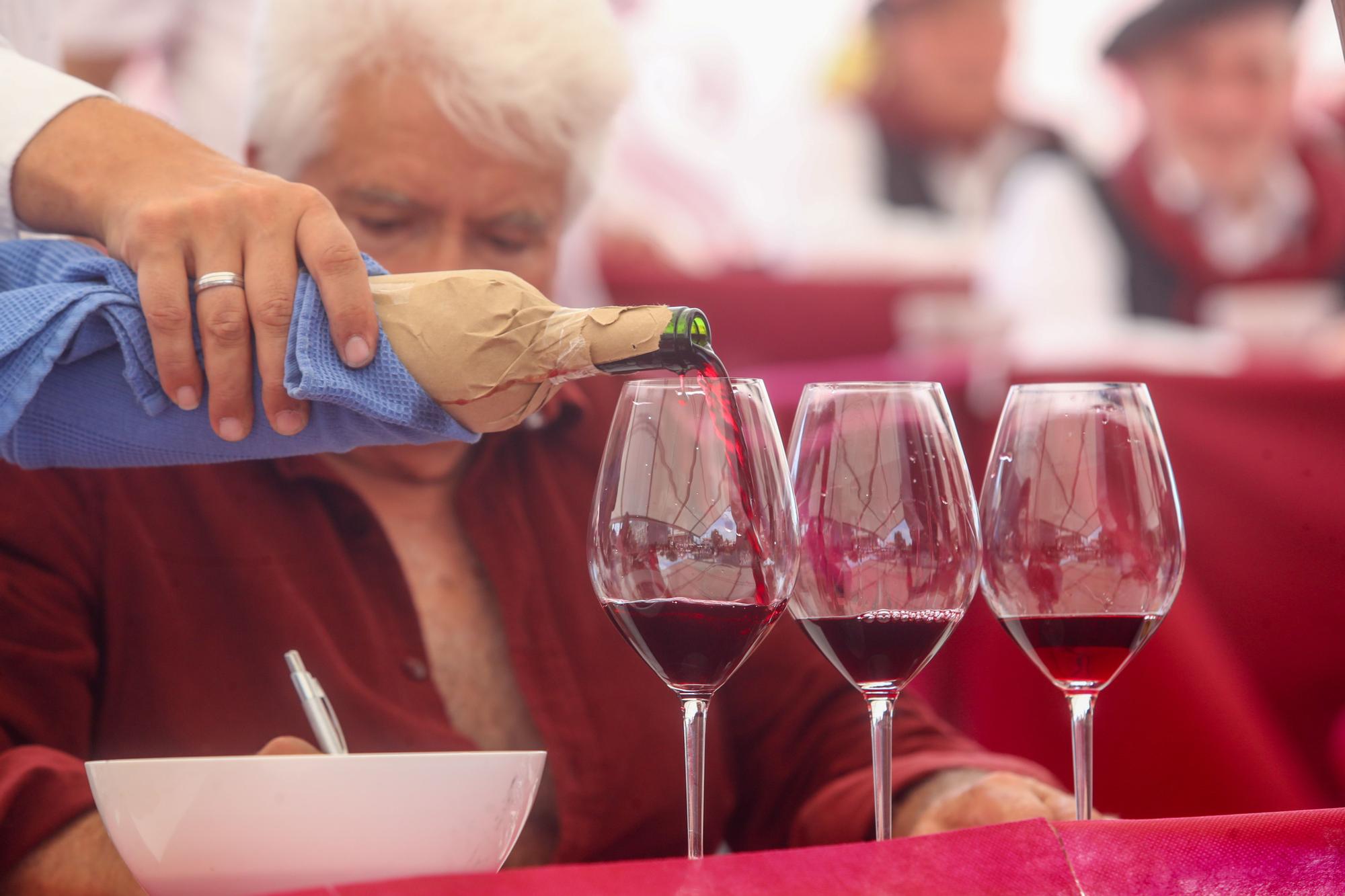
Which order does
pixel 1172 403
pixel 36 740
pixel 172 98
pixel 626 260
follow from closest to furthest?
1. pixel 36 740
2. pixel 1172 403
3. pixel 172 98
4. pixel 626 260

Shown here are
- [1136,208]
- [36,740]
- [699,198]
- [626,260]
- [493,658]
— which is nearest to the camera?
[36,740]

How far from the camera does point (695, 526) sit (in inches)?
21.7

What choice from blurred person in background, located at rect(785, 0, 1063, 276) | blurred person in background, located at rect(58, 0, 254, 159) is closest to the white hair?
blurred person in background, located at rect(58, 0, 254, 159)

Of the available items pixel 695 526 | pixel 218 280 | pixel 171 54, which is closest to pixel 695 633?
pixel 695 526

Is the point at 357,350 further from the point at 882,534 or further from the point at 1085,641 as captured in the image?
the point at 1085,641

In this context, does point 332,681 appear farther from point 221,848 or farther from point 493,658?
point 221,848

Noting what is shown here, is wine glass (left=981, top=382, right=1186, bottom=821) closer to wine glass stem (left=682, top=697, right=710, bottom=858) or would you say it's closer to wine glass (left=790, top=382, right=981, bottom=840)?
wine glass (left=790, top=382, right=981, bottom=840)

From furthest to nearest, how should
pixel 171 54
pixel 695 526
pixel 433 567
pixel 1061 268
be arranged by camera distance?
pixel 1061 268
pixel 171 54
pixel 433 567
pixel 695 526

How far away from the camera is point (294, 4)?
121 centimetres

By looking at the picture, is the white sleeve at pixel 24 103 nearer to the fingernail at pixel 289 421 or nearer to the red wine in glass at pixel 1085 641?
the fingernail at pixel 289 421

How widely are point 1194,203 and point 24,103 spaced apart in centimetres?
282

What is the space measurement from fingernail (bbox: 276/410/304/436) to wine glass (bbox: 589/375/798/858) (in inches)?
5.3

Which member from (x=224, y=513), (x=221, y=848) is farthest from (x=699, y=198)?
(x=221, y=848)

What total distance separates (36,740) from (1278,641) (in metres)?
1.09
